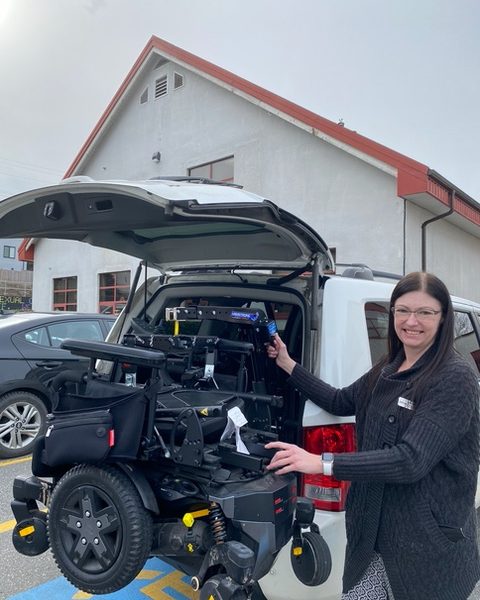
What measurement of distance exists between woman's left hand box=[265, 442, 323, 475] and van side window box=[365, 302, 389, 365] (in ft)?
2.67

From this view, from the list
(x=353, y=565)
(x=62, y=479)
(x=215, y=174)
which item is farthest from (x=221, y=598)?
(x=215, y=174)

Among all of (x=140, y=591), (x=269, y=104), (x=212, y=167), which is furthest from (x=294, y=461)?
(x=212, y=167)

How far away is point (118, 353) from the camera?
1.94 meters

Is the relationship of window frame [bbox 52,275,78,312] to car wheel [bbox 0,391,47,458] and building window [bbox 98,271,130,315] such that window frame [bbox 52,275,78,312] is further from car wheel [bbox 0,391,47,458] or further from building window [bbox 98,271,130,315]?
car wheel [bbox 0,391,47,458]

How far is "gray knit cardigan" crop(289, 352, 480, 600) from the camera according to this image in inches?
62.2

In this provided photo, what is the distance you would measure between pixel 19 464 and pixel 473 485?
4.61 m

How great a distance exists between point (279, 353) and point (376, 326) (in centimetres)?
52

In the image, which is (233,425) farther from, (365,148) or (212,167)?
(212,167)

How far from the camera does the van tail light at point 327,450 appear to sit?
6.79 ft

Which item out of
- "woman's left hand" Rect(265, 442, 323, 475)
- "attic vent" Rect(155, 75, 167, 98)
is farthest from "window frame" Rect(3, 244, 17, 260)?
"woman's left hand" Rect(265, 442, 323, 475)

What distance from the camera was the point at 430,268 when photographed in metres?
10.4

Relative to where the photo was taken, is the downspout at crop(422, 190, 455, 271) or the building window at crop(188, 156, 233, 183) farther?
the building window at crop(188, 156, 233, 183)

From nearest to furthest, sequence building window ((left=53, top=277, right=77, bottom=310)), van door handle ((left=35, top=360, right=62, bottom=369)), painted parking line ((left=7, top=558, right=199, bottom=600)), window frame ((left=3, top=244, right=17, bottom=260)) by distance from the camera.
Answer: painted parking line ((left=7, top=558, right=199, bottom=600)) < van door handle ((left=35, top=360, right=62, bottom=369)) < building window ((left=53, top=277, right=77, bottom=310)) < window frame ((left=3, top=244, right=17, bottom=260))

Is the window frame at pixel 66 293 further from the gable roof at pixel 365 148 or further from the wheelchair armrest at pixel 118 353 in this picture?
the wheelchair armrest at pixel 118 353
